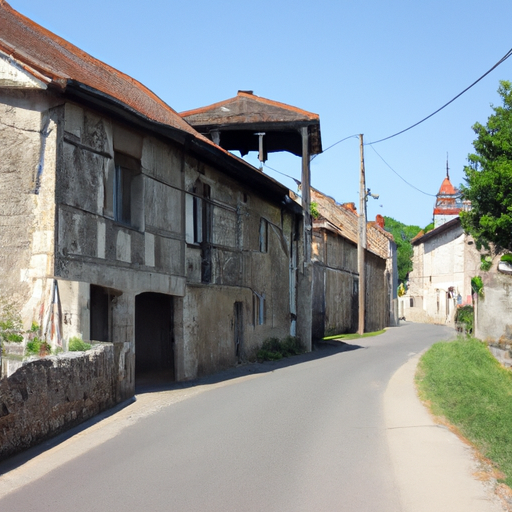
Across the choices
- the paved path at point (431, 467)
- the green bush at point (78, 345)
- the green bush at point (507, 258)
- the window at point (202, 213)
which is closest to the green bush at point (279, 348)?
the window at point (202, 213)

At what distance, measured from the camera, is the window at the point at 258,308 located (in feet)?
65.6

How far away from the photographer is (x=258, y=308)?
66.8 ft

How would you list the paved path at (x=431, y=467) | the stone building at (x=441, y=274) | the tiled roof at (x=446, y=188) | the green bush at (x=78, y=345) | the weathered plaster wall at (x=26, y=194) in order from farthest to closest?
the tiled roof at (x=446, y=188) < the stone building at (x=441, y=274) < the weathered plaster wall at (x=26, y=194) < the green bush at (x=78, y=345) < the paved path at (x=431, y=467)

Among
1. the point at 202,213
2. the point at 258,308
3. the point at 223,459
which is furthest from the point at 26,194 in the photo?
the point at 258,308

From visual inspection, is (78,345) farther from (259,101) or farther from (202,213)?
(259,101)

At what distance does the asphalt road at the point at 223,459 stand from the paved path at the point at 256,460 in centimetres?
1

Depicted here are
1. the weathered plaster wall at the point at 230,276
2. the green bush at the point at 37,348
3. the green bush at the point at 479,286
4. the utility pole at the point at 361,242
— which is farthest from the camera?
the utility pole at the point at 361,242

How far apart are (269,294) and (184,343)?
21.7 feet

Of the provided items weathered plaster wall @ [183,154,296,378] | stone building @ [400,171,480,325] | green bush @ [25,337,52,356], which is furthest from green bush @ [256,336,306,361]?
stone building @ [400,171,480,325]

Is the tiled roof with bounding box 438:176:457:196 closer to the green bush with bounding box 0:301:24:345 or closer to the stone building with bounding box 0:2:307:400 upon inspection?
the stone building with bounding box 0:2:307:400

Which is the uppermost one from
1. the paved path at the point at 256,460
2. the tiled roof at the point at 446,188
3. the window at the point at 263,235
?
the tiled roof at the point at 446,188

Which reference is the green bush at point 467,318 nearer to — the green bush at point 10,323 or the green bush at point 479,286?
the green bush at point 479,286

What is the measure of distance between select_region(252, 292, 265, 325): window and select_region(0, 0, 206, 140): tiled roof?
5.69 m

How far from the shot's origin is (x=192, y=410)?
10.5 metres
